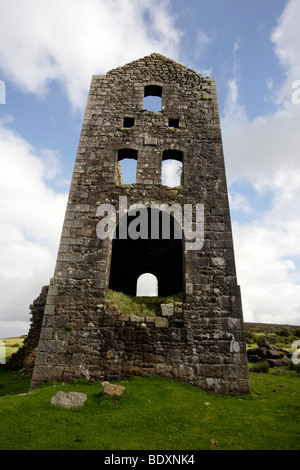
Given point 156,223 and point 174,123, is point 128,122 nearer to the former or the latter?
point 174,123

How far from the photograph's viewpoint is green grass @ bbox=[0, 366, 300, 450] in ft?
15.2

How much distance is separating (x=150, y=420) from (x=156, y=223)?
9102mm

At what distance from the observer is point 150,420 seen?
17.7 ft

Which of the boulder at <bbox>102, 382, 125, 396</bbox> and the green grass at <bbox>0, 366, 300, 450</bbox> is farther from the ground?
the boulder at <bbox>102, 382, 125, 396</bbox>

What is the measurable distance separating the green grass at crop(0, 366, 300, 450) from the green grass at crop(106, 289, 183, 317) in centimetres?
179

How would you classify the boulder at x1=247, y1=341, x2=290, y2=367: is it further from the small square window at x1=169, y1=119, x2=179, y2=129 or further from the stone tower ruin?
the small square window at x1=169, y1=119, x2=179, y2=129

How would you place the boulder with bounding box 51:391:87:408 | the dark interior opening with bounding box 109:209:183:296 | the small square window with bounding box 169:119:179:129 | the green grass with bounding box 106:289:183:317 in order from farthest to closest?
the dark interior opening with bounding box 109:209:183:296 < the small square window with bounding box 169:119:179:129 < the green grass with bounding box 106:289:183:317 < the boulder with bounding box 51:391:87:408

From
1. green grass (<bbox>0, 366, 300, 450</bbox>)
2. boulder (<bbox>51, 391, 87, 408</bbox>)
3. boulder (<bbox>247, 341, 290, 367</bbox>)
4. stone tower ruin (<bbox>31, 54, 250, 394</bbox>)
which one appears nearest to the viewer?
green grass (<bbox>0, 366, 300, 450</bbox>)

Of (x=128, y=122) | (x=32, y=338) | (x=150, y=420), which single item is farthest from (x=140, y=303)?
(x=128, y=122)

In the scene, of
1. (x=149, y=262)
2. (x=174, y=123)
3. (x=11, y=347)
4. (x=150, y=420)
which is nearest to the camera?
(x=150, y=420)

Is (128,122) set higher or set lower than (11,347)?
higher

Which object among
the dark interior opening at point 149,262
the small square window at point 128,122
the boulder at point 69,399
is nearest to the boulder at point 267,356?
the dark interior opening at point 149,262

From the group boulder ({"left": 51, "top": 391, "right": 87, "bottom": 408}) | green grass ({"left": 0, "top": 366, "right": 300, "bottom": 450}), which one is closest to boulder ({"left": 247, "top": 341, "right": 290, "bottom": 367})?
green grass ({"left": 0, "top": 366, "right": 300, "bottom": 450})
